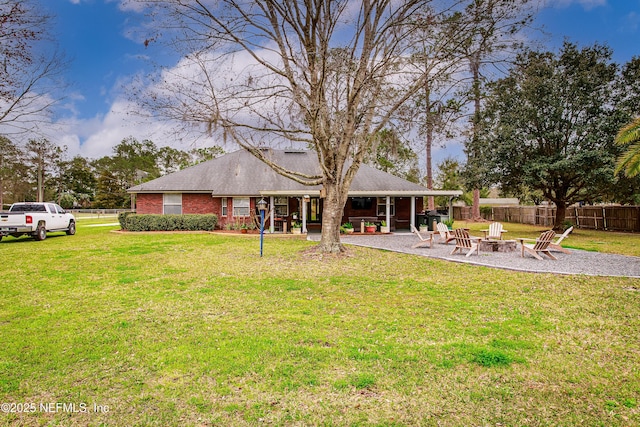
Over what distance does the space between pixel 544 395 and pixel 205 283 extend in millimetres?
6472

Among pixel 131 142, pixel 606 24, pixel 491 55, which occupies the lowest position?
pixel 491 55

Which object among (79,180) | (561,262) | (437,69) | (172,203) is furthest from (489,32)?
(79,180)

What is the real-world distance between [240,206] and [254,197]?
1.09 m

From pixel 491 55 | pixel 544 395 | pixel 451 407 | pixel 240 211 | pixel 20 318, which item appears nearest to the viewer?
pixel 451 407

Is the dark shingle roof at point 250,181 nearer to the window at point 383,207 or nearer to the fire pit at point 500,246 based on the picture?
the window at point 383,207

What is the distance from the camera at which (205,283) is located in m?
7.84

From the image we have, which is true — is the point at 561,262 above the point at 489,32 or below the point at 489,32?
below

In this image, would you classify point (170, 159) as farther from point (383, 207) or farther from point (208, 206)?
point (383, 207)

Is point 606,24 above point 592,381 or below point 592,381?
above

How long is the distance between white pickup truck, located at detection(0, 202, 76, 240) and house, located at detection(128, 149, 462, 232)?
4161 millimetres

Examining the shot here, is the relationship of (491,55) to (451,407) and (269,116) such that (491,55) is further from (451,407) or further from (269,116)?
(451,407)

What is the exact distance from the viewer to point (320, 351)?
13.8 feet

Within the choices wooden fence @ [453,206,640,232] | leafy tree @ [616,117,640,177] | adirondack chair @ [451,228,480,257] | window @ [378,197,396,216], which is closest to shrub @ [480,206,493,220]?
wooden fence @ [453,206,640,232]

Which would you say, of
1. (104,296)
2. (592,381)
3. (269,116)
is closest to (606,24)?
(269,116)
